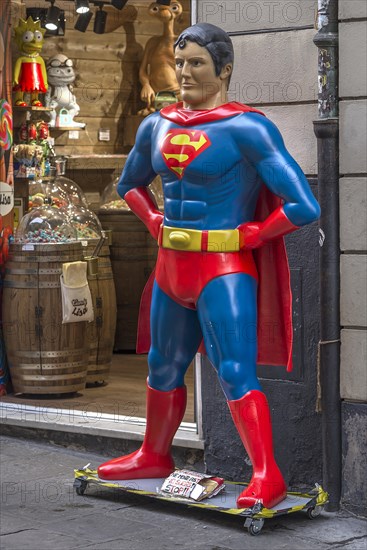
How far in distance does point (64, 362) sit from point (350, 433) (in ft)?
7.83

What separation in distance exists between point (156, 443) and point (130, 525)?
0.44 m

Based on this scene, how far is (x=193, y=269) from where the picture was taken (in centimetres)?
493

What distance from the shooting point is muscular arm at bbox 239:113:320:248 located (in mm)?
4719

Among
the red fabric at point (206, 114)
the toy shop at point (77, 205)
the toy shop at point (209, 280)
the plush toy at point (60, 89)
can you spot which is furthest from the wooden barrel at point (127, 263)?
the red fabric at point (206, 114)

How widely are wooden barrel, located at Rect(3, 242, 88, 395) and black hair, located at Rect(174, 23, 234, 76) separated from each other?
7.93ft

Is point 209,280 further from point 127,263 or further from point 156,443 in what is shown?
point 127,263

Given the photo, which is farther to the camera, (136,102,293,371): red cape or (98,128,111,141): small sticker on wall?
(98,128,111,141): small sticker on wall

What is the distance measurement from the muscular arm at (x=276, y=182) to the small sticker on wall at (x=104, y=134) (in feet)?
18.2

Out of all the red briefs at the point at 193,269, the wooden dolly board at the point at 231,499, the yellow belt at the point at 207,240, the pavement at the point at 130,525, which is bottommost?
the pavement at the point at 130,525

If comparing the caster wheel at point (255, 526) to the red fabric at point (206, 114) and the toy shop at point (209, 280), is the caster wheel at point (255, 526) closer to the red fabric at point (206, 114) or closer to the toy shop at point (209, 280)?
the toy shop at point (209, 280)

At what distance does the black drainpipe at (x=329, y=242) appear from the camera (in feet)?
16.7

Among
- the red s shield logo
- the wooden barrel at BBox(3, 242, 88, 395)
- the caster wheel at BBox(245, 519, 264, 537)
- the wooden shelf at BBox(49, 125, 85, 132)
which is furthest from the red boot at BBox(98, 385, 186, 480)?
the wooden shelf at BBox(49, 125, 85, 132)

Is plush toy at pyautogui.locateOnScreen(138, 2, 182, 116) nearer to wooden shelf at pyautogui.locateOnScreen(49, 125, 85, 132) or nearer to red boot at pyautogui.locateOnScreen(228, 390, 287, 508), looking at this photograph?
wooden shelf at pyautogui.locateOnScreen(49, 125, 85, 132)

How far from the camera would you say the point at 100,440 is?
622 centimetres
